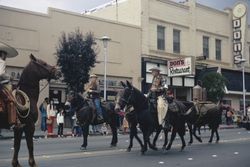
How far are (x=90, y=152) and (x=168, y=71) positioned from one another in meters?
25.3

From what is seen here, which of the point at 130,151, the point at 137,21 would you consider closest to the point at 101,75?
the point at 137,21

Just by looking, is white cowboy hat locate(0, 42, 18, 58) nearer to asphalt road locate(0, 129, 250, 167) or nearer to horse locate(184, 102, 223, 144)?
asphalt road locate(0, 129, 250, 167)

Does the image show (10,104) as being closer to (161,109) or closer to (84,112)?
(161,109)

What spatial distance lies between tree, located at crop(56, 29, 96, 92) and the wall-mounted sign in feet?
71.3

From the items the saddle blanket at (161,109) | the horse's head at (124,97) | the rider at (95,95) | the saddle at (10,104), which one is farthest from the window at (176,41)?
the saddle at (10,104)

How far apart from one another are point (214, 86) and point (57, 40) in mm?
14895

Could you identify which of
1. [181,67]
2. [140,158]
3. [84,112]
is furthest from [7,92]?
[181,67]

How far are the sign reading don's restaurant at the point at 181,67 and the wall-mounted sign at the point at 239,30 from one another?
10419 millimetres

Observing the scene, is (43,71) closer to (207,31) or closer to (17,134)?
(17,134)

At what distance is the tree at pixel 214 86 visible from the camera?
37750mm

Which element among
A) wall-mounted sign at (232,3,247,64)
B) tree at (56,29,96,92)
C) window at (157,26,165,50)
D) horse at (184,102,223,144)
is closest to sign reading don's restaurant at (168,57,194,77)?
window at (157,26,165,50)

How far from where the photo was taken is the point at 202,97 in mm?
17703

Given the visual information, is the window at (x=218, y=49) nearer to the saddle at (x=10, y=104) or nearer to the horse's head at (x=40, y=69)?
the horse's head at (x=40, y=69)

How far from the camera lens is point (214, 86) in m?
38.0
